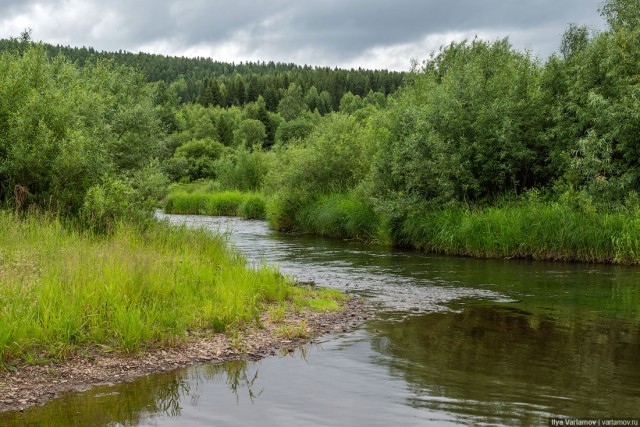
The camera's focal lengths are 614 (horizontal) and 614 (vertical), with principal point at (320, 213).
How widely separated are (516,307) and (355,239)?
2010 centimetres

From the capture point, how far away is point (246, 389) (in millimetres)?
9867

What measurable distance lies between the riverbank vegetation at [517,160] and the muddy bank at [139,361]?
15.5m

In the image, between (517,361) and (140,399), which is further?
(517,361)

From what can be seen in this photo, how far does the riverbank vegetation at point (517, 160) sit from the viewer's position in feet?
86.6

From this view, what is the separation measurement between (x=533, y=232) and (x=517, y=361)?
54.2 ft

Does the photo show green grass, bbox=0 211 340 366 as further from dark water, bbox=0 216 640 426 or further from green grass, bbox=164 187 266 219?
green grass, bbox=164 187 266 219

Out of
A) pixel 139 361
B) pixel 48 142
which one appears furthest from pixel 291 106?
pixel 139 361

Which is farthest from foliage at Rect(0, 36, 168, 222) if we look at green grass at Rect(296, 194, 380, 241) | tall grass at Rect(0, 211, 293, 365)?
green grass at Rect(296, 194, 380, 241)

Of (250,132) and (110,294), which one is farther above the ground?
(250,132)

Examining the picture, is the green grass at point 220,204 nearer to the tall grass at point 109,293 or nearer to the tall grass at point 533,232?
the tall grass at point 533,232

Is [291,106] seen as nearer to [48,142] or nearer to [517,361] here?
[48,142]

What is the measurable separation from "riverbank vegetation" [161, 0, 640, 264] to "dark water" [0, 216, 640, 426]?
26.7ft

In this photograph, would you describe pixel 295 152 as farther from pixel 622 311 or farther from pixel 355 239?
pixel 622 311

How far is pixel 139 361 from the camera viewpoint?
10.7 meters
